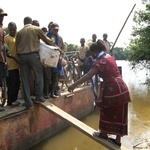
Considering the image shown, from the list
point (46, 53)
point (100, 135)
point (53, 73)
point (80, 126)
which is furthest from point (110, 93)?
point (53, 73)

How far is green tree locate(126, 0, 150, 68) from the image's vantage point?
59.7 feet

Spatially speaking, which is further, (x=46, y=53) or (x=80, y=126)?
(x=46, y=53)

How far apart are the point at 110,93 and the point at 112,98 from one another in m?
0.08

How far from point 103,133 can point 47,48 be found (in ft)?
6.84

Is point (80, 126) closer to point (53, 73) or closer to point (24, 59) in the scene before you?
point (24, 59)

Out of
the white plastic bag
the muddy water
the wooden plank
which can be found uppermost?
the white plastic bag

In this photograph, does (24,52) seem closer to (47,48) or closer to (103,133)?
(47,48)

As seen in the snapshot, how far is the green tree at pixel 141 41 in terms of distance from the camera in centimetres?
1820

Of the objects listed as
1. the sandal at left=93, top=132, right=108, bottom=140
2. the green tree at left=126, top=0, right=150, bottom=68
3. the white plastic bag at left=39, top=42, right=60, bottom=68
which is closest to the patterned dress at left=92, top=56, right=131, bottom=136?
the sandal at left=93, top=132, right=108, bottom=140

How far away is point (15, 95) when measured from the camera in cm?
587

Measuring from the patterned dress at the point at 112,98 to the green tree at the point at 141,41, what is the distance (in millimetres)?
14298

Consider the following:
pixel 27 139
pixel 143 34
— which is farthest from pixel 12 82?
pixel 143 34

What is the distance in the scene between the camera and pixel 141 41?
18.4 m

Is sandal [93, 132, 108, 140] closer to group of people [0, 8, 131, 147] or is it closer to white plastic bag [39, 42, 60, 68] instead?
group of people [0, 8, 131, 147]
